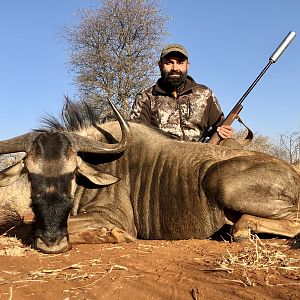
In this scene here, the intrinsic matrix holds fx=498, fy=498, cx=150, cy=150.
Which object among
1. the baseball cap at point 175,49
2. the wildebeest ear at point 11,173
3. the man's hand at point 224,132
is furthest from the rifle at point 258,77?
the wildebeest ear at point 11,173

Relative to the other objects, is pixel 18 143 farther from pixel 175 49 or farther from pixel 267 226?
pixel 175 49

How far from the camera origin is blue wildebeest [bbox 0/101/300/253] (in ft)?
14.8

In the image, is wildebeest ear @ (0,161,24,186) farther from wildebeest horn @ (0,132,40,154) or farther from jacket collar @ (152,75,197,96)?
jacket collar @ (152,75,197,96)

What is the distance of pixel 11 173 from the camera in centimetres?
491

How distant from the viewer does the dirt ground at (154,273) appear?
2889mm

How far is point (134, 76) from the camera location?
2094cm

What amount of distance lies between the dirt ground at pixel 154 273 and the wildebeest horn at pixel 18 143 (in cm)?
100

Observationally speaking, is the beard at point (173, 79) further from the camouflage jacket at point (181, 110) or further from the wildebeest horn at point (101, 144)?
the wildebeest horn at point (101, 144)

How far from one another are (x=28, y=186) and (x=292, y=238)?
2.57m

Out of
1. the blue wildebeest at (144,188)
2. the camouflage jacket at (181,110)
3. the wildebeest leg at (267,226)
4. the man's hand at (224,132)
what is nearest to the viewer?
the blue wildebeest at (144,188)

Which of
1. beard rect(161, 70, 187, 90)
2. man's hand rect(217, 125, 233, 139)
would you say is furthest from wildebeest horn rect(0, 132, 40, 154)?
beard rect(161, 70, 187, 90)

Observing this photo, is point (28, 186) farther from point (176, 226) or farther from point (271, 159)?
point (271, 159)

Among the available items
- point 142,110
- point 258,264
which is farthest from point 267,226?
point 142,110

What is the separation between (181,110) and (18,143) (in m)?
2.94
